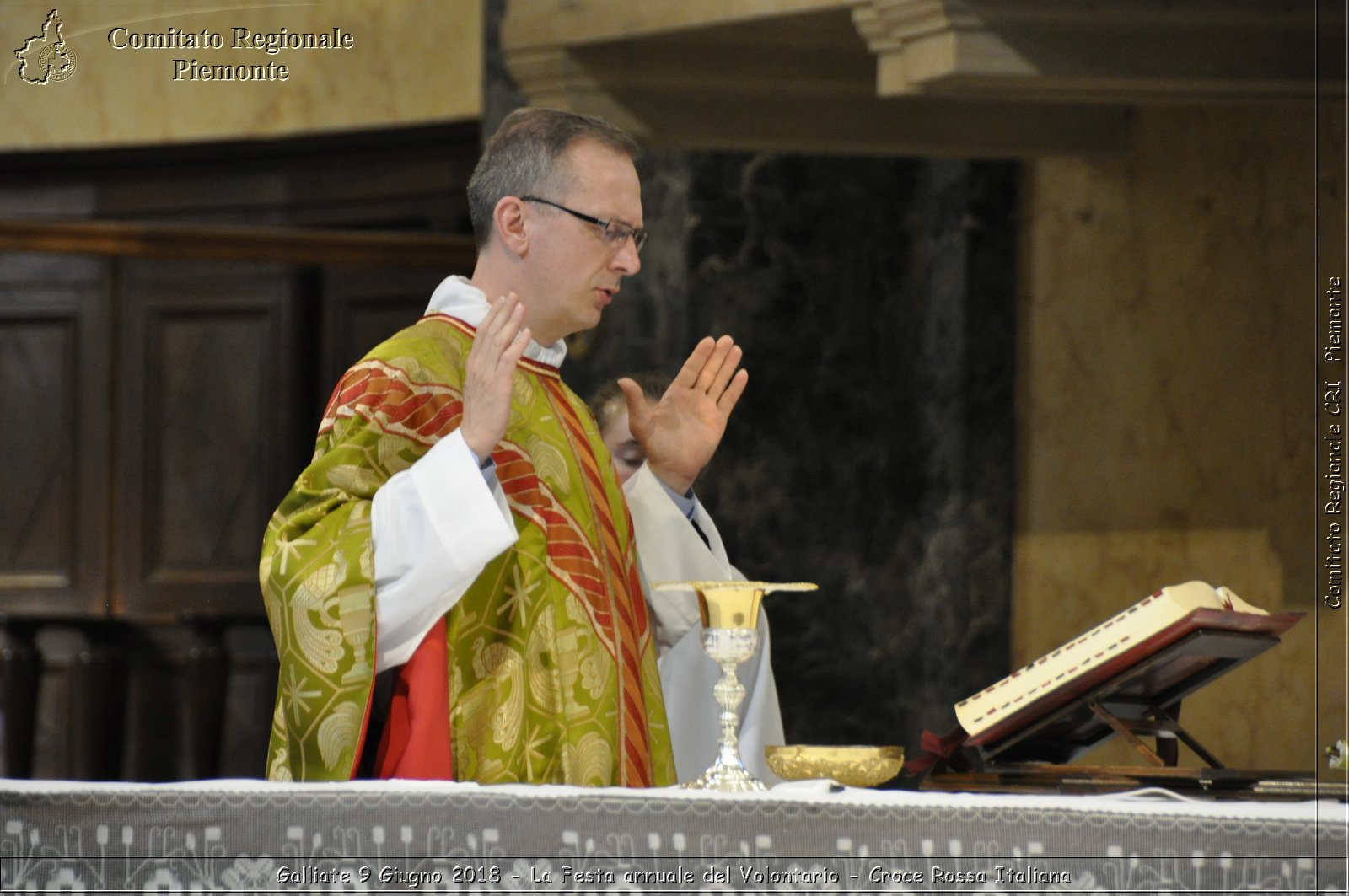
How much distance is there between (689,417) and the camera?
321 centimetres

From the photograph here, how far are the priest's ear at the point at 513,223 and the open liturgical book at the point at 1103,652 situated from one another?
1.15 metres

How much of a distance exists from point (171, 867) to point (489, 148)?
1.47m

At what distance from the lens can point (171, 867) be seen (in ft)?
6.76

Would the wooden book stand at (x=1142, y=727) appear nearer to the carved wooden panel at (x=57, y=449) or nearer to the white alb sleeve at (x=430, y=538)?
the white alb sleeve at (x=430, y=538)

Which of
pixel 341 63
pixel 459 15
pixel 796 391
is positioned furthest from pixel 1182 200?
pixel 341 63

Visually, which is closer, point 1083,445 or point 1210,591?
point 1210,591

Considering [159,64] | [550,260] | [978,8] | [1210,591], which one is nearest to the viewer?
[1210,591]

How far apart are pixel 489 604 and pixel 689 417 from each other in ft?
2.13

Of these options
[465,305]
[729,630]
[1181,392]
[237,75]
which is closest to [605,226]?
[465,305]

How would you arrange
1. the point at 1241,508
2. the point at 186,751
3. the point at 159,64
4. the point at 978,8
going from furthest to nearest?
the point at 159,64
the point at 186,751
the point at 1241,508
the point at 978,8

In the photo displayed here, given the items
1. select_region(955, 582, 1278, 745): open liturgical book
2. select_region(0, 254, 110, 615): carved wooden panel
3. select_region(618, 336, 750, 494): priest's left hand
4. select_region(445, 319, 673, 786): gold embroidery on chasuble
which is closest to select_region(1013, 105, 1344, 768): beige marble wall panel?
select_region(618, 336, 750, 494): priest's left hand

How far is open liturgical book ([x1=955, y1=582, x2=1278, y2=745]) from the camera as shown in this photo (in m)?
2.17

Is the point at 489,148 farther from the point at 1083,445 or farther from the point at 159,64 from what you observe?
the point at 159,64

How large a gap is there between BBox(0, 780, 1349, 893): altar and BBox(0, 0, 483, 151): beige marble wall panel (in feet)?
17.3
